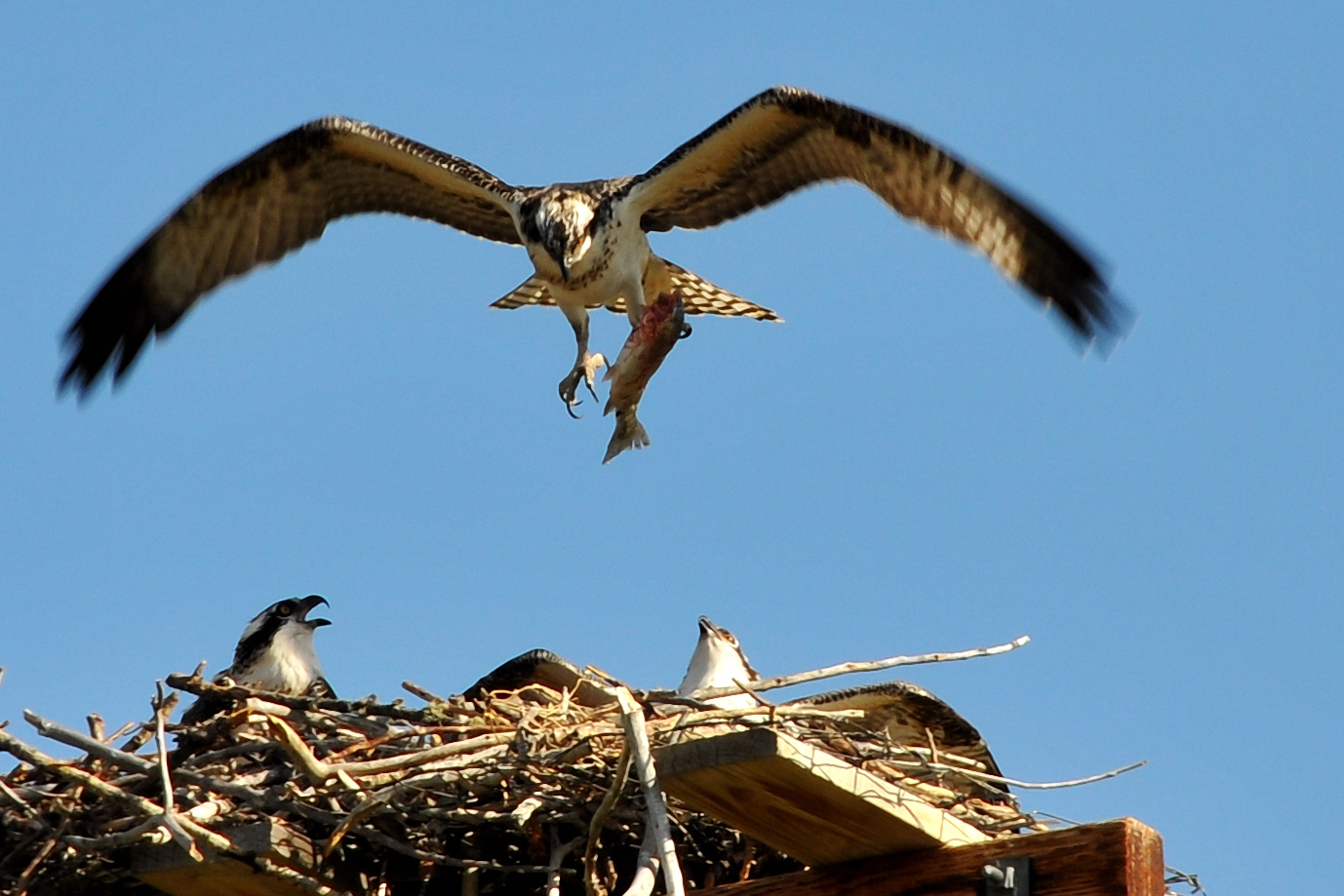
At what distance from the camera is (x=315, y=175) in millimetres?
8297

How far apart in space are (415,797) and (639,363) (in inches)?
104

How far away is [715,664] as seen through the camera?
6.78 metres

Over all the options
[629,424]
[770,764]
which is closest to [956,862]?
[770,764]

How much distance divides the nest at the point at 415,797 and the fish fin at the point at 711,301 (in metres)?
4.11

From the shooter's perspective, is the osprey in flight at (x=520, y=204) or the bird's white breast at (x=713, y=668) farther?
the osprey in flight at (x=520, y=204)

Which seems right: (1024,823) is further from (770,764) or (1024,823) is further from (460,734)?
(460,734)

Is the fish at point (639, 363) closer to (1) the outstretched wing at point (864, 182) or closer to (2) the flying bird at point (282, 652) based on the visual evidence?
(1) the outstretched wing at point (864, 182)

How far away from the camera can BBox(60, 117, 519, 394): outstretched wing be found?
8047 mm

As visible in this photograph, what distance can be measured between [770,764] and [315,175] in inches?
200

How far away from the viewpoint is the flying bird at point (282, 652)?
6.78m

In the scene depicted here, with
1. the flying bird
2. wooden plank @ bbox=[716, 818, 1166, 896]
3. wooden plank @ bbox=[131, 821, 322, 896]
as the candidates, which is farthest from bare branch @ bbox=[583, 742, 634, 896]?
the flying bird

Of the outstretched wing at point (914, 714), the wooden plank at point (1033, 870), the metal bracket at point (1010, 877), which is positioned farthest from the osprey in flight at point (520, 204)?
the metal bracket at point (1010, 877)

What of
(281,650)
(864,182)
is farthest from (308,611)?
(864,182)

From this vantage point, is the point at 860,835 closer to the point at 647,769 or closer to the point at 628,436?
the point at 647,769
